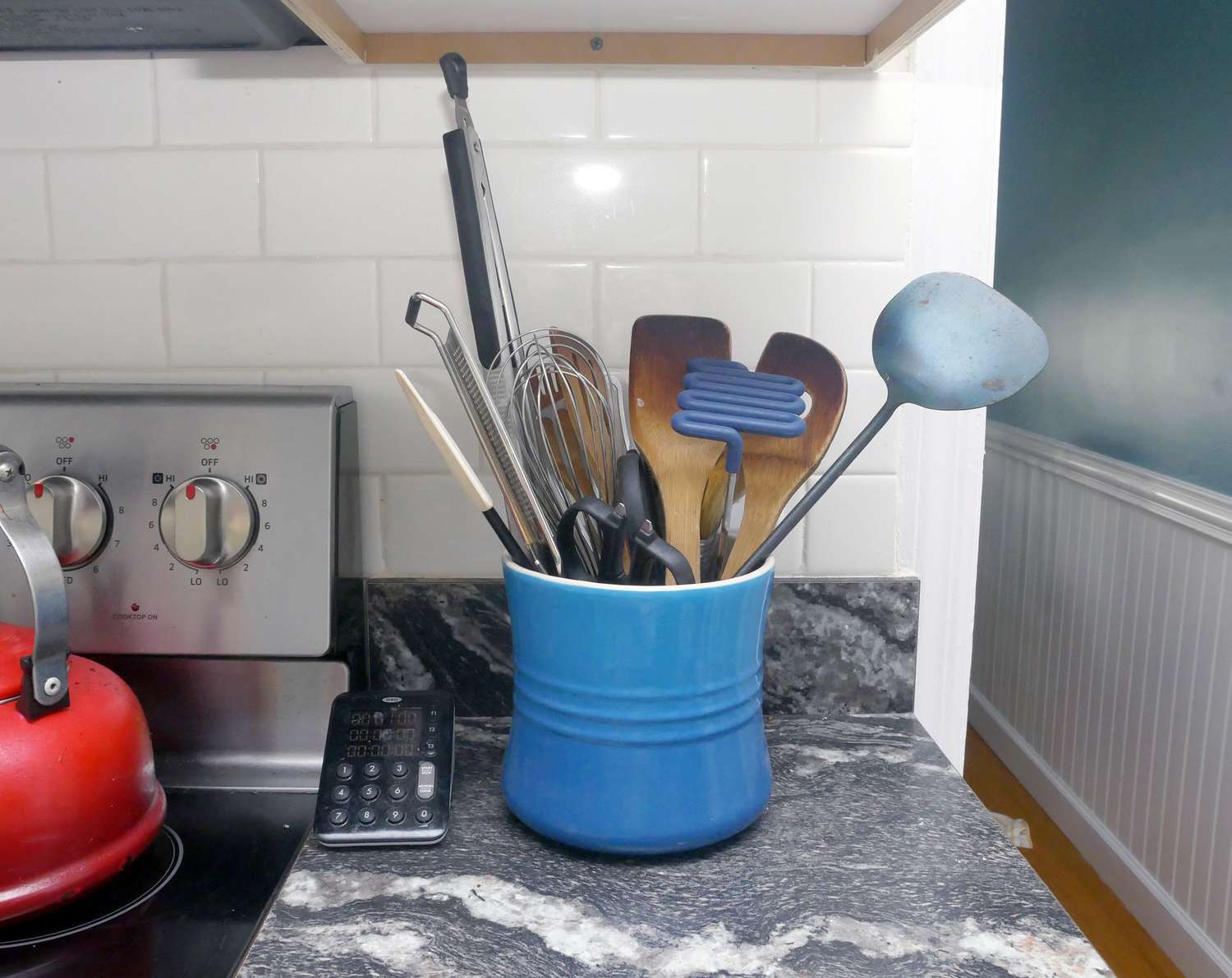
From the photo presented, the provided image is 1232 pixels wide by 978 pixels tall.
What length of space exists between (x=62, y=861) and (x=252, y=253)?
0.44 meters

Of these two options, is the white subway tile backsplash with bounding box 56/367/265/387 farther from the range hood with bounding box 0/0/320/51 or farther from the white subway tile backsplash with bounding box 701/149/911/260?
the white subway tile backsplash with bounding box 701/149/911/260

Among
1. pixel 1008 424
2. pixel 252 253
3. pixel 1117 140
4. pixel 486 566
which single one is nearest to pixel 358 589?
pixel 486 566

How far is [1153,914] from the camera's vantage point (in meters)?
1.84

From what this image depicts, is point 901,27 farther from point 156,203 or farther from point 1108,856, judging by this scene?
point 1108,856

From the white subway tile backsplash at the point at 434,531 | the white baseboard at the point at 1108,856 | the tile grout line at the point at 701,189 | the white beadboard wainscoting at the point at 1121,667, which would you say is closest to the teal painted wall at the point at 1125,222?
the white beadboard wainscoting at the point at 1121,667

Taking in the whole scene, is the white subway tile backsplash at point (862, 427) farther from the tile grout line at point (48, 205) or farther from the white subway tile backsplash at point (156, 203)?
the tile grout line at point (48, 205)

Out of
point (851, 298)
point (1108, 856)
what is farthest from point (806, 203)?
point (1108, 856)

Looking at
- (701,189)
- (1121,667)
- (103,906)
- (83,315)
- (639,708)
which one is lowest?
(1121,667)

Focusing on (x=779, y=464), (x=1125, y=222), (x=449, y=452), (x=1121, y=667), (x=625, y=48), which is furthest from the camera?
(x=1125, y=222)

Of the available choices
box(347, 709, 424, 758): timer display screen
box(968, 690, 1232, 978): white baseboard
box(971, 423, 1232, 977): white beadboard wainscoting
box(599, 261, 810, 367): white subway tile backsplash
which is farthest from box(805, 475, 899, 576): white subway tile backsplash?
box(968, 690, 1232, 978): white baseboard

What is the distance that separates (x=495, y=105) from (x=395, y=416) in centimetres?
24

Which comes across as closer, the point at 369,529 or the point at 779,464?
the point at 779,464

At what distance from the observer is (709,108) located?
74cm

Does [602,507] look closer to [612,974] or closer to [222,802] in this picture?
[612,974]
